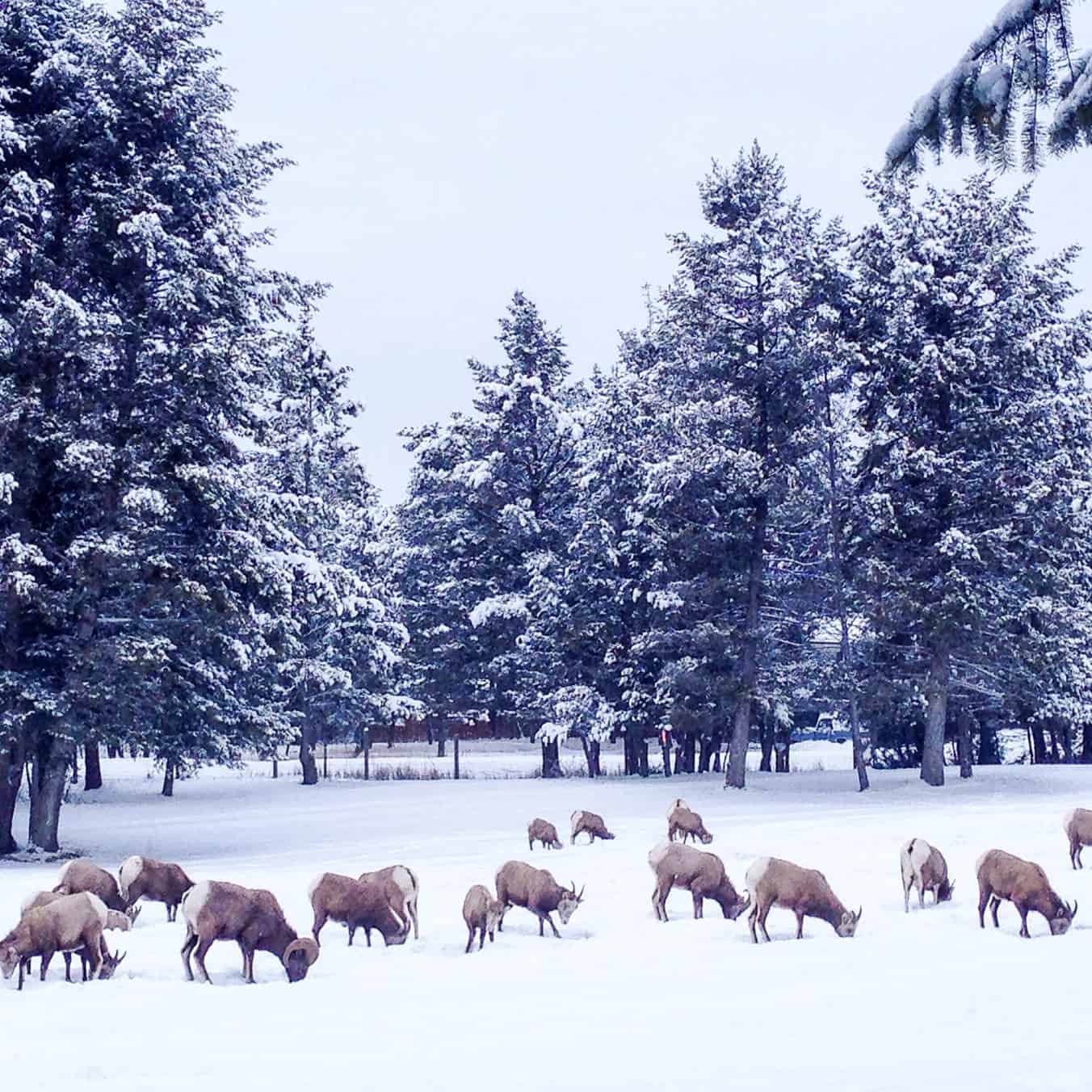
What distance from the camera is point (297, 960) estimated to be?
12.3 m

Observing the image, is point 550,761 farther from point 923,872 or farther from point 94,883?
point 94,883

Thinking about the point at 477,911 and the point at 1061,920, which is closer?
the point at 477,911

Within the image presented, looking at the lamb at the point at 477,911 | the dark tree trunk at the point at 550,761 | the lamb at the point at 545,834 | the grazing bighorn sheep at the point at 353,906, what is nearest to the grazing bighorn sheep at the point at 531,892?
the lamb at the point at 477,911

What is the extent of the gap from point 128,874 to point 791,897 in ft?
24.1

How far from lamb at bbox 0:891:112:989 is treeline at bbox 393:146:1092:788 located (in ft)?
82.5

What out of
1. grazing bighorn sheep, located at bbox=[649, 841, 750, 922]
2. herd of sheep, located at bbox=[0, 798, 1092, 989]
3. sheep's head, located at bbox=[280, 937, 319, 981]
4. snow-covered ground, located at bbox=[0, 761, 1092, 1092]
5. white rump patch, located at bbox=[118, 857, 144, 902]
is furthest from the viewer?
grazing bighorn sheep, located at bbox=[649, 841, 750, 922]

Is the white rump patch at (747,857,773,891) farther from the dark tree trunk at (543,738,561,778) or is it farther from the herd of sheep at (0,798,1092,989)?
the dark tree trunk at (543,738,561,778)

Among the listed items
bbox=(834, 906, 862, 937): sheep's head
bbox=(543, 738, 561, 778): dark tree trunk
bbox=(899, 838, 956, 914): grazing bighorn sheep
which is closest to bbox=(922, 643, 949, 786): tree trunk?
bbox=(543, 738, 561, 778): dark tree trunk

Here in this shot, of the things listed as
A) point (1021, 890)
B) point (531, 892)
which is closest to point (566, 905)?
point (531, 892)

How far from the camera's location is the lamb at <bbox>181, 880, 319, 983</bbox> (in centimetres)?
1220

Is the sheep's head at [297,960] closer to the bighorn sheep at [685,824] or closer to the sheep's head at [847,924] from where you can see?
the sheep's head at [847,924]

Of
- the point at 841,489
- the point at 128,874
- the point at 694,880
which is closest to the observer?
the point at 128,874

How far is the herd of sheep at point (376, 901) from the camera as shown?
12.1 meters

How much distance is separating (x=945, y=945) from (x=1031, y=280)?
26771mm
